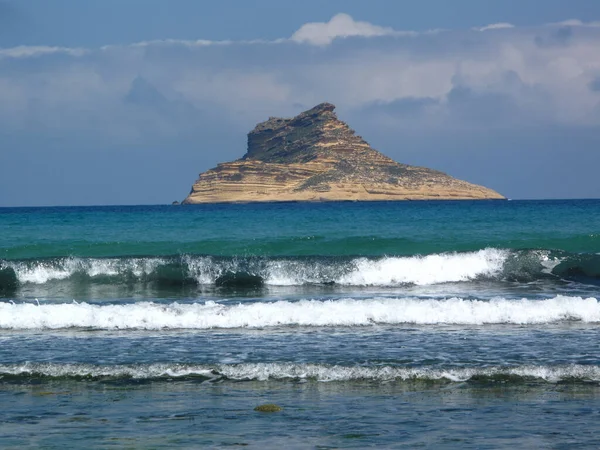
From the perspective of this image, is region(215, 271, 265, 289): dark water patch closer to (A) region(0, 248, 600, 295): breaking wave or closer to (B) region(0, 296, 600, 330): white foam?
(A) region(0, 248, 600, 295): breaking wave

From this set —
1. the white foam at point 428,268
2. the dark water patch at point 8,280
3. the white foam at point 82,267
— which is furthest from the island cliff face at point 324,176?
the dark water patch at point 8,280

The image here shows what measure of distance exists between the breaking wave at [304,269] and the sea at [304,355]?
5cm

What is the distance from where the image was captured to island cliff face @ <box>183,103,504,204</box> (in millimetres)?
125375

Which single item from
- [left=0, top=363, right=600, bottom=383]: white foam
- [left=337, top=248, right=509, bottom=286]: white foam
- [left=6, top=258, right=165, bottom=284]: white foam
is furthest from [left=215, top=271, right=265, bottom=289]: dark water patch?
[left=0, top=363, right=600, bottom=383]: white foam

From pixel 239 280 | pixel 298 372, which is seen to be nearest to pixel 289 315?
pixel 298 372

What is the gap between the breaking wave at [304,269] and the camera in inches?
808

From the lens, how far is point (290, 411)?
22.6 ft

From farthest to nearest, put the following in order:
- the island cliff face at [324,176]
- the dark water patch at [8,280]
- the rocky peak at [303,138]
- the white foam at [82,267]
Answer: the rocky peak at [303,138], the island cliff face at [324,176], the white foam at [82,267], the dark water patch at [8,280]

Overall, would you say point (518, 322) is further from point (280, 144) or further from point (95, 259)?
point (280, 144)

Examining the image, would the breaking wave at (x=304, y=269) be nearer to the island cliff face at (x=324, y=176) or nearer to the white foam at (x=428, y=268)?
the white foam at (x=428, y=268)

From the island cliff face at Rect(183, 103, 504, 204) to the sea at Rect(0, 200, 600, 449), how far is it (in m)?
98.4

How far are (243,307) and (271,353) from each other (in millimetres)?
3275

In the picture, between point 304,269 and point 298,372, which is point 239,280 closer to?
point 304,269

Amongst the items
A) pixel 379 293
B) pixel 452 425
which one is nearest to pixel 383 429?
pixel 452 425
